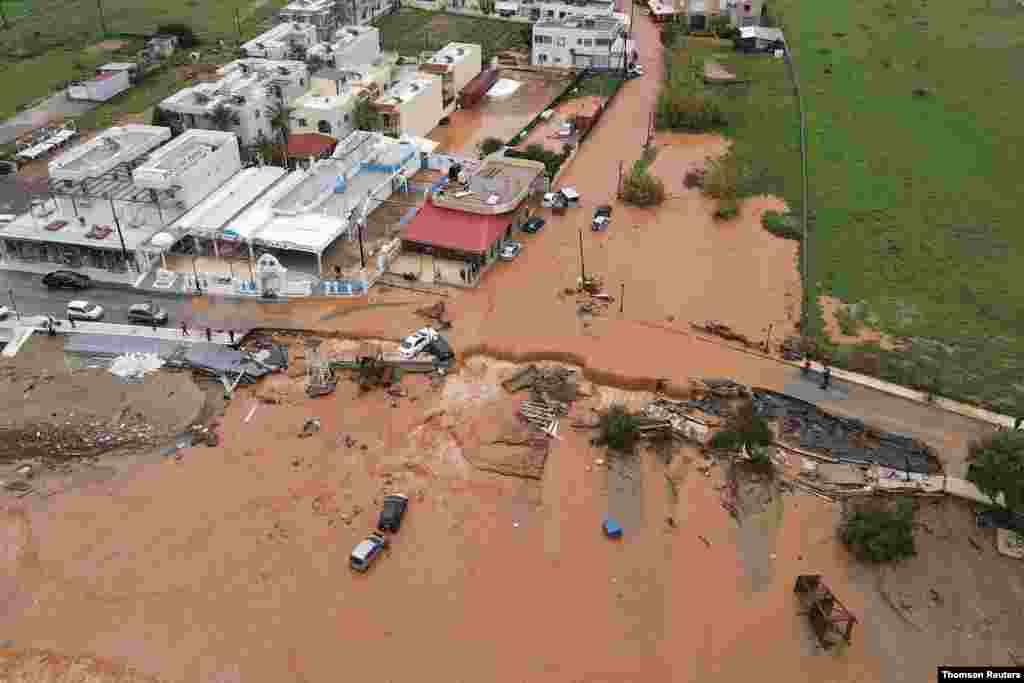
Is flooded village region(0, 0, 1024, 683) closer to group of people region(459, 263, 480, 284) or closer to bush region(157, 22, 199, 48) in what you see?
group of people region(459, 263, 480, 284)

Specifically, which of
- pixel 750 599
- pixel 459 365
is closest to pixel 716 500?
pixel 750 599

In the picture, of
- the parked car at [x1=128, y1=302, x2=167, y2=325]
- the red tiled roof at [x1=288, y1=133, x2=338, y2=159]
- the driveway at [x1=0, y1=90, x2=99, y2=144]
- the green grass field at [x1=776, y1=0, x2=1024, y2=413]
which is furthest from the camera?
the driveway at [x1=0, y1=90, x2=99, y2=144]

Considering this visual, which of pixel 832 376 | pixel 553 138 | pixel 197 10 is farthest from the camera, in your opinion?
pixel 197 10

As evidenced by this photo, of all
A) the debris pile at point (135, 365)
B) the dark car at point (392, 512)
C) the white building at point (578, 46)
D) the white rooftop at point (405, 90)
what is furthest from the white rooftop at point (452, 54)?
the dark car at point (392, 512)

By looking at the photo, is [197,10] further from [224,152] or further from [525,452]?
[525,452]

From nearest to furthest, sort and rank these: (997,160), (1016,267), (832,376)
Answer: (832,376) → (1016,267) → (997,160)

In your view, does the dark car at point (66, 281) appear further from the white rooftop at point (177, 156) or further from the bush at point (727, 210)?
the bush at point (727, 210)

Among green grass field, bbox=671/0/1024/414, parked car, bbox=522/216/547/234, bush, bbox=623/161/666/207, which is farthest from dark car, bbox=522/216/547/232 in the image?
green grass field, bbox=671/0/1024/414
